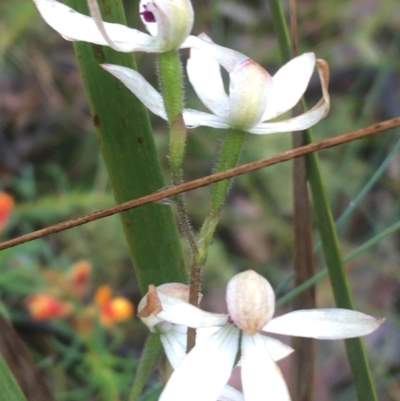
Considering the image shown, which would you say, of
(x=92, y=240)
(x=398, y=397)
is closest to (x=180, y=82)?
(x=92, y=240)

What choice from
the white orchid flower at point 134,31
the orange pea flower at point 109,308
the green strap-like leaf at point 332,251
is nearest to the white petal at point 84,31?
the white orchid flower at point 134,31

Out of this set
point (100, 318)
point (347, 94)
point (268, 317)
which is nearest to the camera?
point (268, 317)

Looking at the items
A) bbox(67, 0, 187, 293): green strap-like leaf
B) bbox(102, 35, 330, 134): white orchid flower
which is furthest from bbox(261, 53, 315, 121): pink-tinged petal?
bbox(67, 0, 187, 293): green strap-like leaf

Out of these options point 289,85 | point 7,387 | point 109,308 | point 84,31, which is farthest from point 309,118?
point 109,308

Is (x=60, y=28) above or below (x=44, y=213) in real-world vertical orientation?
above

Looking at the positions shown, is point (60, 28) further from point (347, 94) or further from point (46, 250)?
point (347, 94)

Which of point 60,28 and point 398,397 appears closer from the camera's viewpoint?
point 60,28

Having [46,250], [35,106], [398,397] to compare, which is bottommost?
[398,397]

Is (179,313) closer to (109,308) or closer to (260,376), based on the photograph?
(260,376)

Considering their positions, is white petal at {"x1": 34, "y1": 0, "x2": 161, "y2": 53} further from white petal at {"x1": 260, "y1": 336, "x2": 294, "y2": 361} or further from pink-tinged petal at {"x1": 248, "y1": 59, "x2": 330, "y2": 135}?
white petal at {"x1": 260, "y1": 336, "x2": 294, "y2": 361}
